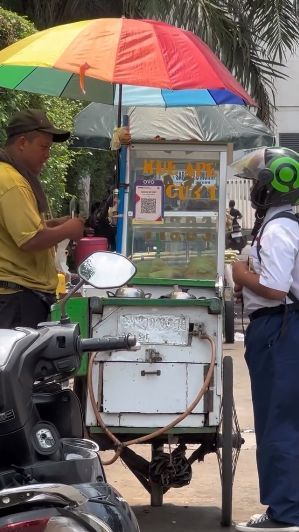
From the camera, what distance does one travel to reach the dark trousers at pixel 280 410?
4637 mm

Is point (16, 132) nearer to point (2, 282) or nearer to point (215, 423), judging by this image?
point (2, 282)

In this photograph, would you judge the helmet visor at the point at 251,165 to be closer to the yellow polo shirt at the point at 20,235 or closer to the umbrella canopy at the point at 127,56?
the umbrella canopy at the point at 127,56

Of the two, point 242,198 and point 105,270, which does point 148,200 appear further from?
point 242,198

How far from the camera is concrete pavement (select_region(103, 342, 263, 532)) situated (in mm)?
5188

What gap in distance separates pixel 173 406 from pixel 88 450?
6.21 ft

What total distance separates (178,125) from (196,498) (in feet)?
15.4

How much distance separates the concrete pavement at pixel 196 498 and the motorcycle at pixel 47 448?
7.87ft

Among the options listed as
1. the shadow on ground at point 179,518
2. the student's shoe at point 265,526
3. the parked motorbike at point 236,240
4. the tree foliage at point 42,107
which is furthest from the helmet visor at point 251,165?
the parked motorbike at point 236,240

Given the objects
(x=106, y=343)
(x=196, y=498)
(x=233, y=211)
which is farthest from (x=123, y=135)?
(x=233, y=211)

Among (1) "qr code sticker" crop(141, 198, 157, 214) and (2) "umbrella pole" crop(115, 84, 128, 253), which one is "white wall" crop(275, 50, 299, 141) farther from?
(2) "umbrella pole" crop(115, 84, 128, 253)

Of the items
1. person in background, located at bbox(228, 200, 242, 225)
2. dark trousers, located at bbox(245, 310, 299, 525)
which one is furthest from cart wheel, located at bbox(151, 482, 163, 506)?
person in background, located at bbox(228, 200, 242, 225)

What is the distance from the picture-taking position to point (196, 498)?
573 cm

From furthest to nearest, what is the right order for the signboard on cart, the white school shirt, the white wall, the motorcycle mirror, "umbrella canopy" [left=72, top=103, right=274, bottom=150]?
the white wall
"umbrella canopy" [left=72, top=103, right=274, bottom=150]
the signboard on cart
the white school shirt
the motorcycle mirror

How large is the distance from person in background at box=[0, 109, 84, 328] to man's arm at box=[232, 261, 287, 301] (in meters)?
0.77
